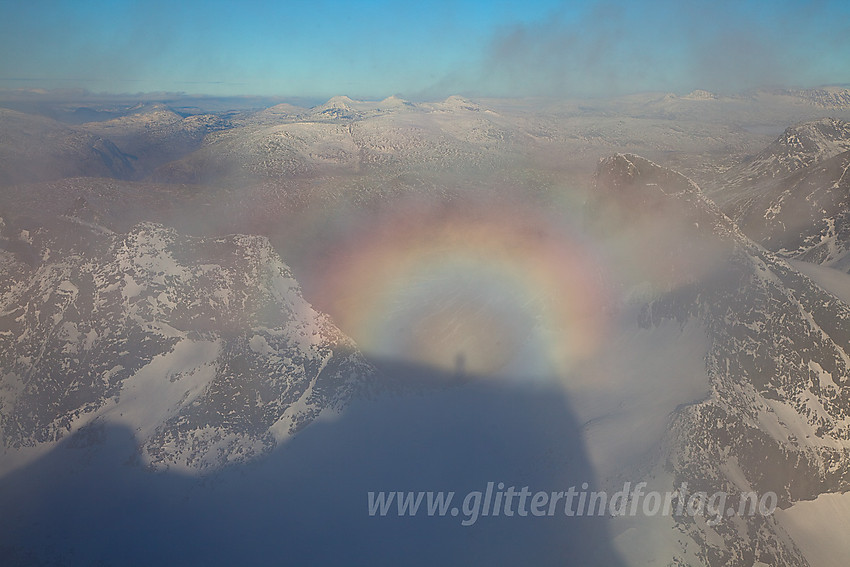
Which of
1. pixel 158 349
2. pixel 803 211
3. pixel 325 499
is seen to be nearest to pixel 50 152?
pixel 158 349

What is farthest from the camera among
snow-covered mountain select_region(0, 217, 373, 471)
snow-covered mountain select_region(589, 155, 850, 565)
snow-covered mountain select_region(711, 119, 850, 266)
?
snow-covered mountain select_region(711, 119, 850, 266)

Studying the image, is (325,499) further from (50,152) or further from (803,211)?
(50,152)

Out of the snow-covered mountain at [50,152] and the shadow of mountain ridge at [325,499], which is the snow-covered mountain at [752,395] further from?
the snow-covered mountain at [50,152]

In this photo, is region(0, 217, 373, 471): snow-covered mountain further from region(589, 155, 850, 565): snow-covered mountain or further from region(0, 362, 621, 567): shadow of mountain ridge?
region(589, 155, 850, 565): snow-covered mountain

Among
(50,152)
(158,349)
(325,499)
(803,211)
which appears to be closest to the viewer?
(325,499)

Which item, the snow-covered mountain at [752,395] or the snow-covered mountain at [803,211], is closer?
the snow-covered mountain at [752,395]

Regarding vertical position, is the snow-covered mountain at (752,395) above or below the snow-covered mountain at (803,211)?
below

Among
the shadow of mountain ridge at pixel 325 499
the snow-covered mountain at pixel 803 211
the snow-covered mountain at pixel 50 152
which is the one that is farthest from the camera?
the snow-covered mountain at pixel 50 152

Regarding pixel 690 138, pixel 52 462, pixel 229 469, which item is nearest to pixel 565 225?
pixel 229 469

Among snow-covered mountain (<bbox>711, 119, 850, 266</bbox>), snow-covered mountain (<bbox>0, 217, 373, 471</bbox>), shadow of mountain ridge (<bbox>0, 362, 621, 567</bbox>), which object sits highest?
snow-covered mountain (<bbox>711, 119, 850, 266</bbox>)

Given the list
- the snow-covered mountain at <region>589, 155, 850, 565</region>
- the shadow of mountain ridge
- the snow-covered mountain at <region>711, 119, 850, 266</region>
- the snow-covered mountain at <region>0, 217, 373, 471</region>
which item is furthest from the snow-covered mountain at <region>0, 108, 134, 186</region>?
the snow-covered mountain at <region>711, 119, 850, 266</region>

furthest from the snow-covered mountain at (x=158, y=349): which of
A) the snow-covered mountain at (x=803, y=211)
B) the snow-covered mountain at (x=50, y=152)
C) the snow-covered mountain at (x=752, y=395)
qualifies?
the snow-covered mountain at (x=50, y=152)

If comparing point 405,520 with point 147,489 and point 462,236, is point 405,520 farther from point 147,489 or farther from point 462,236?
point 462,236
